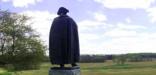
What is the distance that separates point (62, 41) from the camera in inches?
430

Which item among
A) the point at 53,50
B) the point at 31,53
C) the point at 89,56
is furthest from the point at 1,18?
the point at 89,56

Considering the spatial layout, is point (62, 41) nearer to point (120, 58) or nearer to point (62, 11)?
point (62, 11)

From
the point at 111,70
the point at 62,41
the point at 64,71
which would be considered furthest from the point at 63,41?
the point at 111,70

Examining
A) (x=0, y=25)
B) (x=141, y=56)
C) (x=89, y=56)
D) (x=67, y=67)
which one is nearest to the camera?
(x=67, y=67)

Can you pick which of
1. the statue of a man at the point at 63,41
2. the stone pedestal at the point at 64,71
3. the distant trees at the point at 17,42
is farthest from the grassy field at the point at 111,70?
the stone pedestal at the point at 64,71

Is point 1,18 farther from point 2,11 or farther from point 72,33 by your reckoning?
point 72,33

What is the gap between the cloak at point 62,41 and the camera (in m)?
10.9

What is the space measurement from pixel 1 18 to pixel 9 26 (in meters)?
1.33

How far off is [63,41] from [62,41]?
0.03 metres

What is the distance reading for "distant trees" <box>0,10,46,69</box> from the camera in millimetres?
45594

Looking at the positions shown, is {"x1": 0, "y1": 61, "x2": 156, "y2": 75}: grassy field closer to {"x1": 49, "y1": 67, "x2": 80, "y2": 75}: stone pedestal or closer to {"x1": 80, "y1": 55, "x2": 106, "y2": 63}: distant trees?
{"x1": 80, "y1": 55, "x2": 106, "y2": 63}: distant trees

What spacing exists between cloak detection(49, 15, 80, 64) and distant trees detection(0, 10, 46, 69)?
34146mm

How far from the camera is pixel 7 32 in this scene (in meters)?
45.6

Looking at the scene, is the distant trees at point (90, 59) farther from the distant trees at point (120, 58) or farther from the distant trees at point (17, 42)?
the distant trees at point (17, 42)
